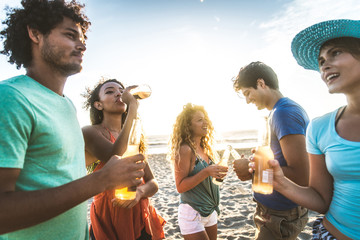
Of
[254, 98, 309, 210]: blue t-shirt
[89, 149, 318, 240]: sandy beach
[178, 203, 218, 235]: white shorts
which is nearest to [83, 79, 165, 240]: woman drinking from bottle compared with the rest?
[178, 203, 218, 235]: white shorts

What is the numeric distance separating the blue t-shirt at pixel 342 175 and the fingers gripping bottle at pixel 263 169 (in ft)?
1.40

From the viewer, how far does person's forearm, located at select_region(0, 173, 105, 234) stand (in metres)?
0.97

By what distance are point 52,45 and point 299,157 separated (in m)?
2.61

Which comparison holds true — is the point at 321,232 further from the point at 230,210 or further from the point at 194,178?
the point at 230,210

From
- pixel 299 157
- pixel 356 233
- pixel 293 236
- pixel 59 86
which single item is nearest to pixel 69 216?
pixel 59 86

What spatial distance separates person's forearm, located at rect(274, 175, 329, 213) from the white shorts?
143cm

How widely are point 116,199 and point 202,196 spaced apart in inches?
53.7

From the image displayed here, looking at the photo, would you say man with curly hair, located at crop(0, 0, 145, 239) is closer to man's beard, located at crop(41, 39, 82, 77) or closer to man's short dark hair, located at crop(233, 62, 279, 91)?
man's beard, located at crop(41, 39, 82, 77)

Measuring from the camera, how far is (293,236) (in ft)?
7.51

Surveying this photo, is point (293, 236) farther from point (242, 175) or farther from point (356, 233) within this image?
point (356, 233)

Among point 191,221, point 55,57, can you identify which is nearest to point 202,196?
point 191,221

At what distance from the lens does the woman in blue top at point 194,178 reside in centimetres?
265

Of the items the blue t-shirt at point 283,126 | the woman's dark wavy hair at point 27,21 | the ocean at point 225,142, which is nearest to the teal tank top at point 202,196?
the blue t-shirt at point 283,126

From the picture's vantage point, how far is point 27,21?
1.71m
